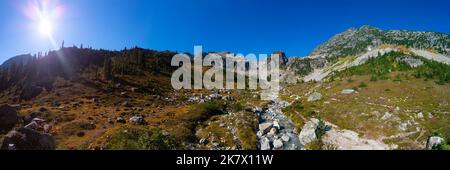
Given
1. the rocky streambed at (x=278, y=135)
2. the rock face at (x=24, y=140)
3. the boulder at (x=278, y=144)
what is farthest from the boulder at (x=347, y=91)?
the rock face at (x=24, y=140)

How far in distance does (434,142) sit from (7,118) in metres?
90.8

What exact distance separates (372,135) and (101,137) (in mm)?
52583

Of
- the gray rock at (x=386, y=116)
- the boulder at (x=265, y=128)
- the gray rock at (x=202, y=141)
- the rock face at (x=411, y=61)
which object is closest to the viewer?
the gray rock at (x=202, y=141)

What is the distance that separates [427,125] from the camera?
56844 mm

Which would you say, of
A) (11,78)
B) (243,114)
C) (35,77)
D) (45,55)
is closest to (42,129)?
(243,114)

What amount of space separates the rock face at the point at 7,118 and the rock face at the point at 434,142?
87.1m

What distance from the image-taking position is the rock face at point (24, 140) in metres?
41.5

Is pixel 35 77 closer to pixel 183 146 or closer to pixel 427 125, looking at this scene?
pixel 183 146

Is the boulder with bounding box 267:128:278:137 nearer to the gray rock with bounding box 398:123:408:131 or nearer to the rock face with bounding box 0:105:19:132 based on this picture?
the gray rock with bounding box 398:123:408:131

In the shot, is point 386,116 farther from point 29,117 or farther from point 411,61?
point 29,117

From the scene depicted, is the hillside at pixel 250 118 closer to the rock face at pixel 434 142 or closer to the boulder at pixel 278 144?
the rock face at pixel 434 142

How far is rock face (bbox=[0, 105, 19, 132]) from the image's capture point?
7653 centimetres

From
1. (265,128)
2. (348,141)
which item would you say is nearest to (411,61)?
(265,128)

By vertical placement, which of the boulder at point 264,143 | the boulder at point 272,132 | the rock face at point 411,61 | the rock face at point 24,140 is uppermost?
the rock face at point 411,61
